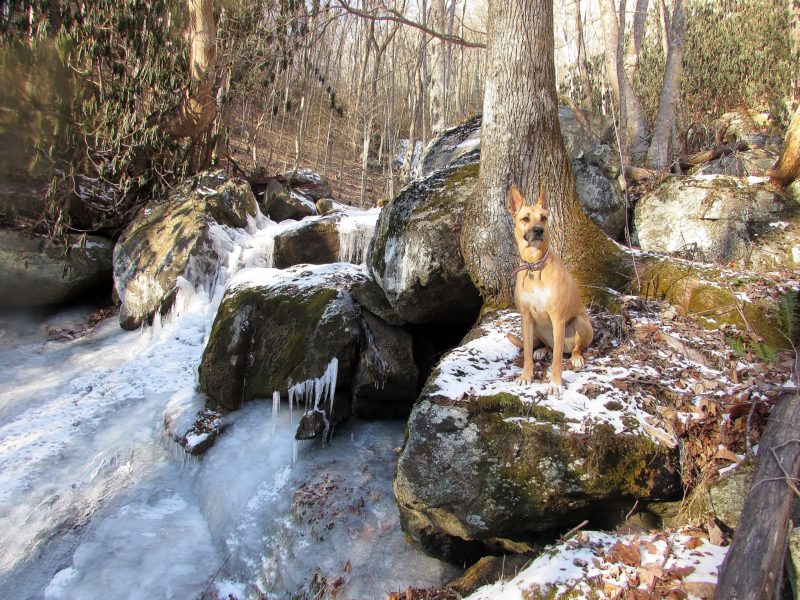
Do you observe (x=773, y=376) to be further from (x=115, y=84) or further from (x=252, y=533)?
(x=115, y=84)

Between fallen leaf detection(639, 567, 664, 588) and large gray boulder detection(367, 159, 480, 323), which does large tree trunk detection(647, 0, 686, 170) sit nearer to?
large gray boulder detection(367, 159, 480, 323)

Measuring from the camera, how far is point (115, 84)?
991 cm

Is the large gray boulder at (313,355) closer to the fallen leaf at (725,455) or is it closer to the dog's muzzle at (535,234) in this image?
the dog's muzzle at (535,234)

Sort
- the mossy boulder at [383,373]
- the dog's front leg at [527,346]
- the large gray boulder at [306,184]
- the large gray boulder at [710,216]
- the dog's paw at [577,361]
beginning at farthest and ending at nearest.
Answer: the large gray boulder at [306,184], the large gray boulder at [710,216], the mossy boulder at [383,373], the dog's paw at [577,361], the dog's front leg at [527,346]

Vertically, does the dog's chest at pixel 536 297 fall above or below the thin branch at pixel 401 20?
below

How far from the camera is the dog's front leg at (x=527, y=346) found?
3.80 meters

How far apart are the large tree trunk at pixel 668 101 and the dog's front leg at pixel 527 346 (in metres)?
7.70

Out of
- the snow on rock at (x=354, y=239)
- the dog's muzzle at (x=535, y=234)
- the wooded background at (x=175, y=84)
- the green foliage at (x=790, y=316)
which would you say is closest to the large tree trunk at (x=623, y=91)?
the wooded background at (x=175, y=84)

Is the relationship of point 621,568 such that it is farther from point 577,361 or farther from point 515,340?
point 515,340

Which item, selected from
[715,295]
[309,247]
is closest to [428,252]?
[715,295]

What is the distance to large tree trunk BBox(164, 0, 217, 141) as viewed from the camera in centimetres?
1100

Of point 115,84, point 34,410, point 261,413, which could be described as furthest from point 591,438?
point 115,84

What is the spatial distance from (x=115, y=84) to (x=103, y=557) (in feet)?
29.2

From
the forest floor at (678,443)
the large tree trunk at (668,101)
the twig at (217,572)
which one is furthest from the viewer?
the large tree trunk at (668,101)
